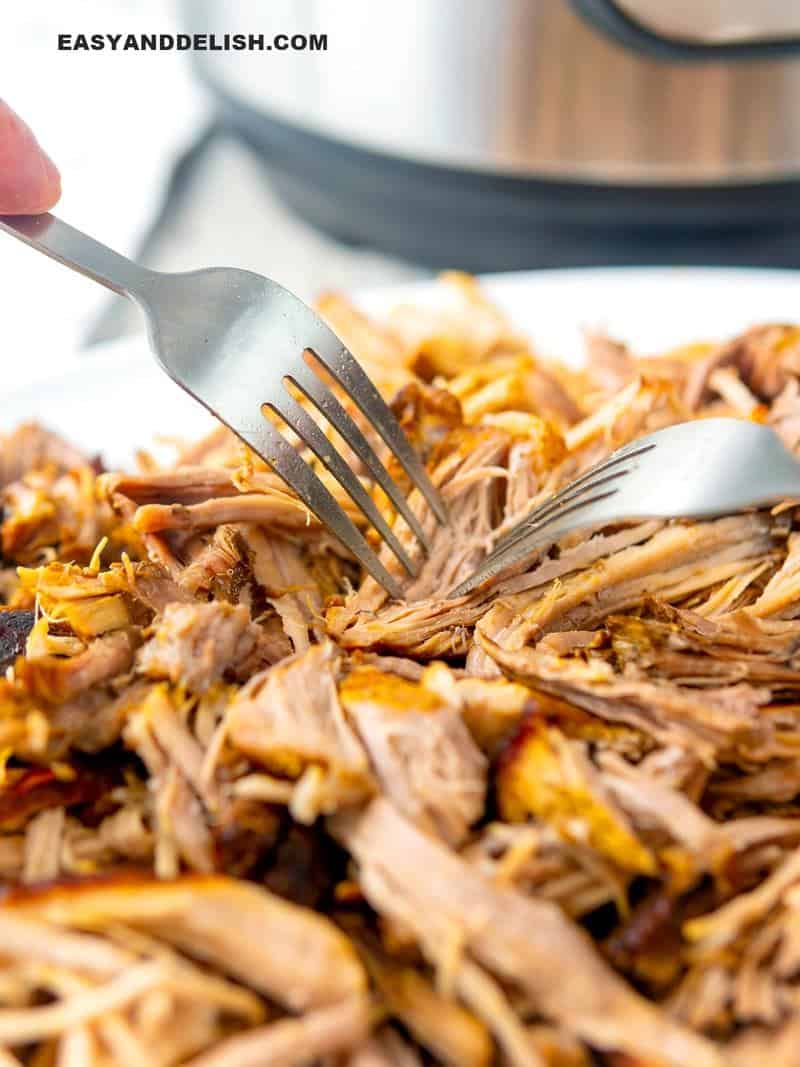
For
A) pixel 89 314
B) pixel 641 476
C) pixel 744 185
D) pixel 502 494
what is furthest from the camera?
pixel 89 314

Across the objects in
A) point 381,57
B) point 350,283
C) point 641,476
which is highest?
point 381,57

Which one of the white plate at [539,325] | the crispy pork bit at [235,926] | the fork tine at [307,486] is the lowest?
the white plate at [539,325]

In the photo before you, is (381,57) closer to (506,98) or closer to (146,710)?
(506,98)

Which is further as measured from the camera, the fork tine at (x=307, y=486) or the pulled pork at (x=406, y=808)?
the fork tine at (x=307, y=486)

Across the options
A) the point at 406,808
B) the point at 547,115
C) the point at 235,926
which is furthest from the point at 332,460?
the point at 547,115

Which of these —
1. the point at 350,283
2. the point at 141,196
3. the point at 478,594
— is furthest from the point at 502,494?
the point at 141,196

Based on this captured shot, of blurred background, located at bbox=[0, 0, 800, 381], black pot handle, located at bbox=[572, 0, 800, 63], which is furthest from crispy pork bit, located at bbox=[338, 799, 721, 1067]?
black pot handle, located at bbox=[572, 0, 800, 63]

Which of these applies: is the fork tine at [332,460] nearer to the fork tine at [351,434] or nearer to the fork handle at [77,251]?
the fork tine at [351,434]

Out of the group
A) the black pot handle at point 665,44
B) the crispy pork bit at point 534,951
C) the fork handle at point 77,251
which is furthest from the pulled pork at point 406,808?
the black pot handle at point 665,44

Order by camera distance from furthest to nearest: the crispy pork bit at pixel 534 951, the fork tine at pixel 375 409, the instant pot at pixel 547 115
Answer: the instant pot at pixel 547 115, the fork tine at pixel 375 409, the crispy pork bit at pixel 534 951
